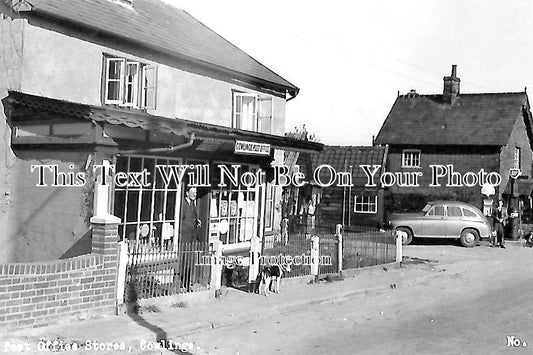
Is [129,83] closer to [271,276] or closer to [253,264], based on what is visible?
[253,264]

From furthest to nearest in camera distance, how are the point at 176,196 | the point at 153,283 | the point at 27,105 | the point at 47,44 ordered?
the point at 176,196 < the point at 47,44 < the point at 27,105 < the point at 153,283

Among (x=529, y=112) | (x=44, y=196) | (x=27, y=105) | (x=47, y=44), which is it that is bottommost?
(x=44, y=196)

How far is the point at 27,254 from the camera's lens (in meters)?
11.8

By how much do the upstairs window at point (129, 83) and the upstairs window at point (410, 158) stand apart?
21.2 meters

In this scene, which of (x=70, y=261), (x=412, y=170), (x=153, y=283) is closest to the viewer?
(x=70, y=261)

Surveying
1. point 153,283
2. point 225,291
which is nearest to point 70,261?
point 153,283

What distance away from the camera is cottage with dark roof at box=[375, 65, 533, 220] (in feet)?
104

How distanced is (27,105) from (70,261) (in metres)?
3.88

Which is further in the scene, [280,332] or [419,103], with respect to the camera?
[419,103]

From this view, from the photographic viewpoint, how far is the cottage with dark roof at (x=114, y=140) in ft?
36.2

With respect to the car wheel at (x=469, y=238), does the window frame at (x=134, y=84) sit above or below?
above

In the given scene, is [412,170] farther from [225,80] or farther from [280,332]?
[280,332]

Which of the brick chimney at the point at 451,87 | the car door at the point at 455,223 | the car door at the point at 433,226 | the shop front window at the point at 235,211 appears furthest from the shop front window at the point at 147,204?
the brick chimney at the point at 451,87

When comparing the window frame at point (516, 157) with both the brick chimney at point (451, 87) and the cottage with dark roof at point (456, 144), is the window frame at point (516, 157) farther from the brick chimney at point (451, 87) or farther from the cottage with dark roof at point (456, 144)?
the brick chimney at point (451, 87)
